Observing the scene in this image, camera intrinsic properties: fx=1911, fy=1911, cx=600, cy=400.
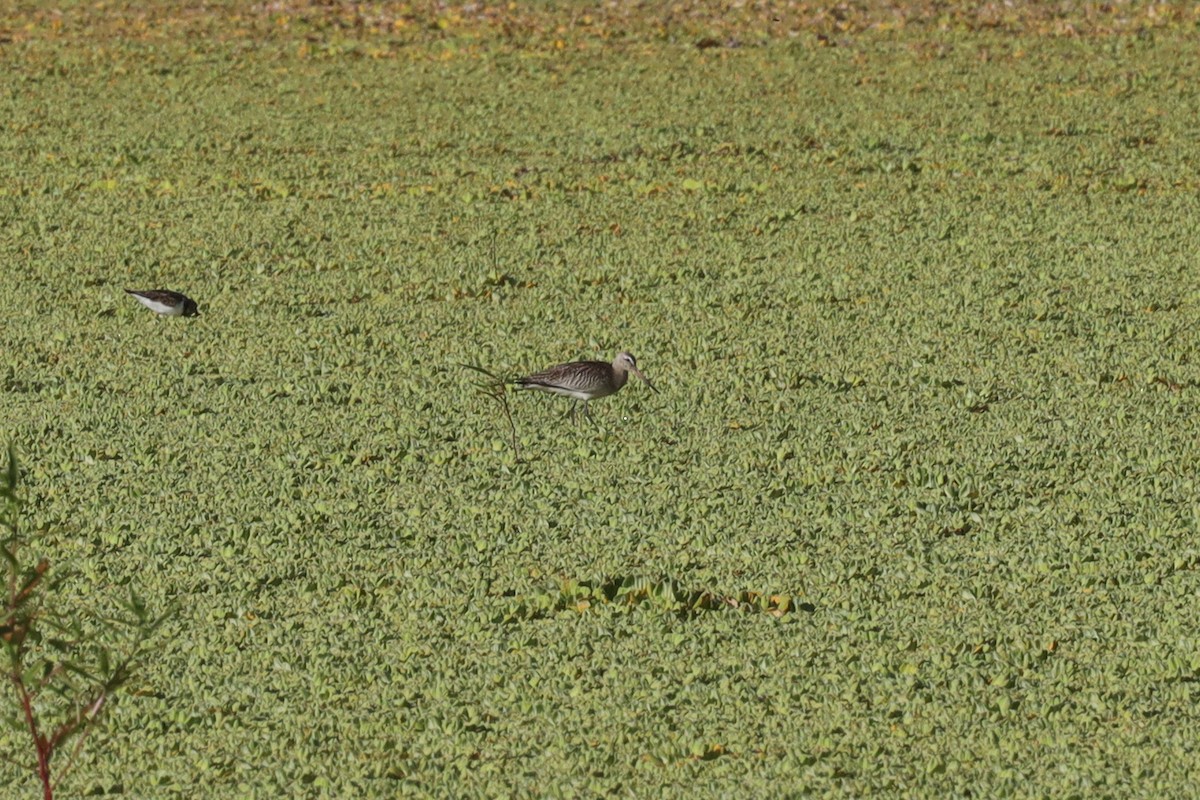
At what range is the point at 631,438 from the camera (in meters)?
7.49

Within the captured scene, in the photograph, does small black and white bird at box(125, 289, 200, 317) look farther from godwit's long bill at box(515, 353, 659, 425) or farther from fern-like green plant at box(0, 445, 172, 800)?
fern-like green plant at box(0, 445, 172, 800)

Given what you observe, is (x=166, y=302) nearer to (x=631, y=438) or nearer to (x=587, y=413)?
(x=587, y=413)

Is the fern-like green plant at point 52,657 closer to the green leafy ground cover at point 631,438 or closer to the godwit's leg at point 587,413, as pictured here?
the green leafy ground cover at point 631,438

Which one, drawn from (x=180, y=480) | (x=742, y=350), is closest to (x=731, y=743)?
(x=180, y=480)

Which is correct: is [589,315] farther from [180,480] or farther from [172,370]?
[180,480]

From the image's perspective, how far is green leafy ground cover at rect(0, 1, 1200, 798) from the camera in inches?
197

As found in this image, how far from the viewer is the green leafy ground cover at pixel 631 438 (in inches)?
197

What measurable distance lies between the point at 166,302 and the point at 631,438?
2.86 metres

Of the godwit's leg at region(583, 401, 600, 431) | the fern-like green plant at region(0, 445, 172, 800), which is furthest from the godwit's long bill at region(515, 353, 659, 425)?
the fern-like green plant at region(0, 445, 172, 800)

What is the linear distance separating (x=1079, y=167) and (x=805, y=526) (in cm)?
695

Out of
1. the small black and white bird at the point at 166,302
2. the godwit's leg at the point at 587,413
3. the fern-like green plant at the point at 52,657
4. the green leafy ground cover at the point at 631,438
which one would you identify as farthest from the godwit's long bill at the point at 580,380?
the small black and white bird at the point at 166,302

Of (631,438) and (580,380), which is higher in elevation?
(580,380)

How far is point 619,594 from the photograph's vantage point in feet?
19.2

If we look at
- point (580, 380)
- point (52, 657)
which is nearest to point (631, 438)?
point (580, 380)
